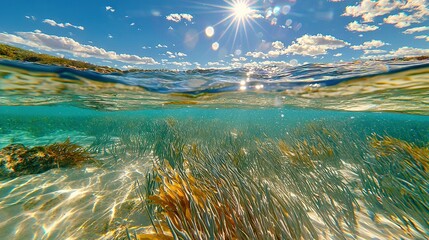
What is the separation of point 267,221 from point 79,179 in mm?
6514

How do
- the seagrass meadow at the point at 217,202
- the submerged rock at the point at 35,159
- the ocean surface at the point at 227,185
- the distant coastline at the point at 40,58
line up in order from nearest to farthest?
the seagrass meadow at the point at 217,202, the ocean surface at the point at 227,185, the submerged rock at the point at 35,159, the distant coastline at the point at 40,58

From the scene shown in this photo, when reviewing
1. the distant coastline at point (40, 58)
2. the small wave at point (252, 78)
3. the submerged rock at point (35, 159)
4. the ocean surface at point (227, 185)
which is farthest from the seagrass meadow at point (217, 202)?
the distant coastline at point (40, 58)

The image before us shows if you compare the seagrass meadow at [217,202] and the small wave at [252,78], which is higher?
the small wave at [252,78]

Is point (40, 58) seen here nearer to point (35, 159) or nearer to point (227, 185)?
point (35, 159)

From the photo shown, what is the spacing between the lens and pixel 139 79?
952 centimetres

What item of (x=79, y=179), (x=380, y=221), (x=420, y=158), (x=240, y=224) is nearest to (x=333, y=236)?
Answer: (x=380, y=221)

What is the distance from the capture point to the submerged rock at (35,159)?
6.60 meters

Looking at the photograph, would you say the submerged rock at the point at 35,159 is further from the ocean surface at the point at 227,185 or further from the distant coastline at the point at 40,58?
the distant coastline at the point at 40,58

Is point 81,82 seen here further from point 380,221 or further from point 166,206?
point 380,221

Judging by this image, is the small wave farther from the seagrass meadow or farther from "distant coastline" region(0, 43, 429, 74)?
the seagrass meadow

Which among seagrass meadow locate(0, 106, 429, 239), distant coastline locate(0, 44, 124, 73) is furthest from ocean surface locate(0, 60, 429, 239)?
distant coastline locate(0, 44, 124, 73)

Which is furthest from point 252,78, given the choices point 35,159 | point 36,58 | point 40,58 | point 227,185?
point 35,159

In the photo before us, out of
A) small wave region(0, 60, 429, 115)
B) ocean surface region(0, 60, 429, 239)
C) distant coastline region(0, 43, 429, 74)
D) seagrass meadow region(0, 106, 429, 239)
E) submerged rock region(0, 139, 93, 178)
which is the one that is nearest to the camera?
seagrass meadow region(0, 106, 429, 239)

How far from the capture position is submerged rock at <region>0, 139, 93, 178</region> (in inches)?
260
